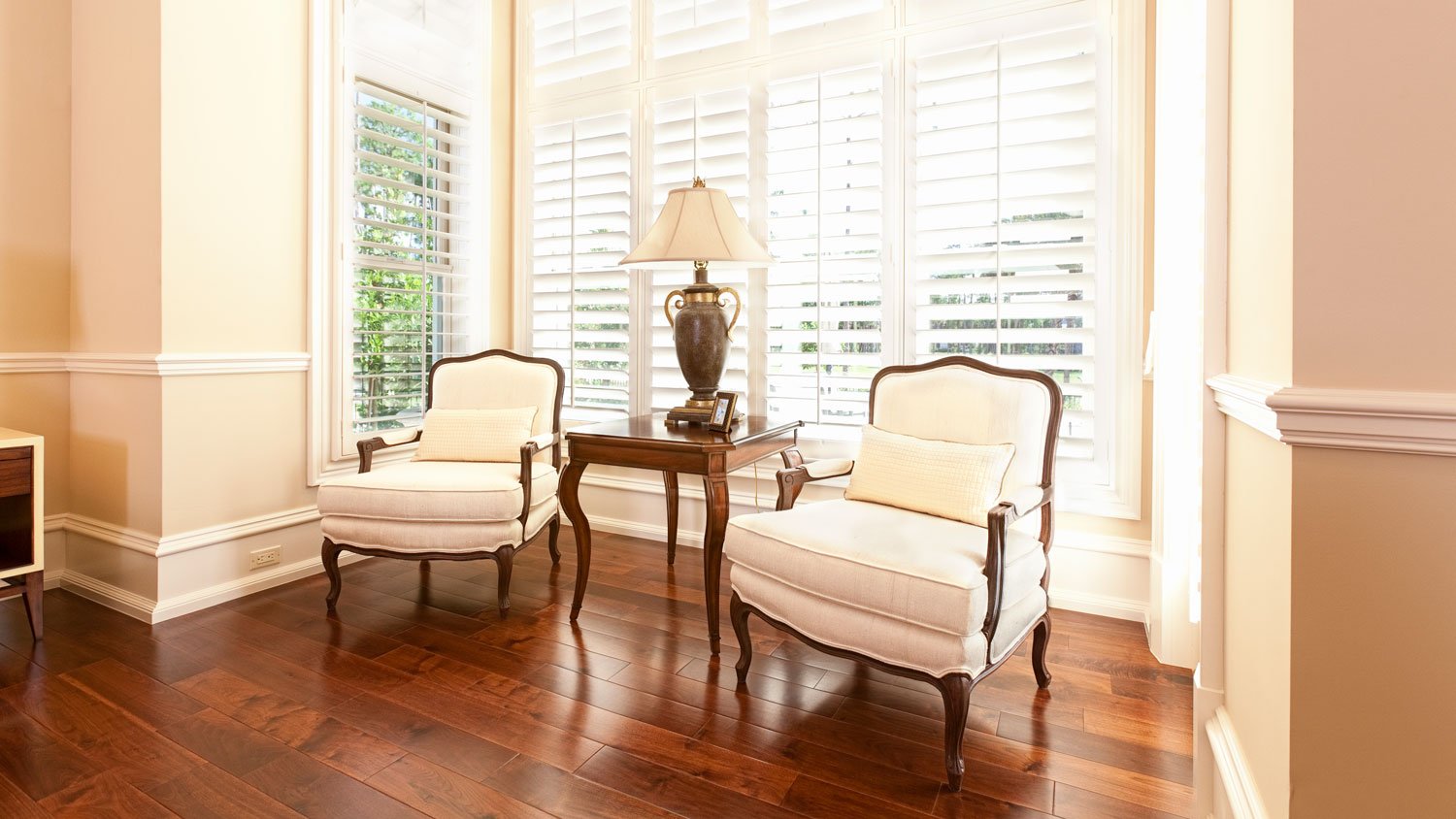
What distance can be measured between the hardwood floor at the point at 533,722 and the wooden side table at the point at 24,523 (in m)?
0.18

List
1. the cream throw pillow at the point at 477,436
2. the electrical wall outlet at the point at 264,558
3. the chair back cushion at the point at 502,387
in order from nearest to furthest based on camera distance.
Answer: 1. the electrical wall outlet at the point at 264,558
2. the cream throw pillow at the point at 477,436
3. the chair back cushion at the point at 502,387

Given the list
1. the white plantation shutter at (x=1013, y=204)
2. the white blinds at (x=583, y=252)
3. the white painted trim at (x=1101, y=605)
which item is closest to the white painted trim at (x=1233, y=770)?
the white painted trim at (x=1101, y=605)

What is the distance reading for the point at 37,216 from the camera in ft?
9.21

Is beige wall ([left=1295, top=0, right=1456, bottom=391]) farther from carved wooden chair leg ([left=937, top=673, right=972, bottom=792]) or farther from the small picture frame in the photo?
the small picture frame

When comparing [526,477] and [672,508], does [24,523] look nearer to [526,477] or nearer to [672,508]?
[526,477]

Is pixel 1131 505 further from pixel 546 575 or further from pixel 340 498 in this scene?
pixel 340 498

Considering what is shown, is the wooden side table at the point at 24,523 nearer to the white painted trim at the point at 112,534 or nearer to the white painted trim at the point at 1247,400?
the white painted trim at the point at 112,534

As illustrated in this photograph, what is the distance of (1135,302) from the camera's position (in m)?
2.55

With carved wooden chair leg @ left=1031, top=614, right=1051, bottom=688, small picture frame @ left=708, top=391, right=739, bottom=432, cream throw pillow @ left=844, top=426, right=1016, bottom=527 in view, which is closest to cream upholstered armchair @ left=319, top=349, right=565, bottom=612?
small picture frame @ left=708, top=391, right=739, bottom=432

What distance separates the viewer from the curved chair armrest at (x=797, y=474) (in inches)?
89.3

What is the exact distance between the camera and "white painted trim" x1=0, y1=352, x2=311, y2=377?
2.59m

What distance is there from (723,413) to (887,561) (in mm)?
957

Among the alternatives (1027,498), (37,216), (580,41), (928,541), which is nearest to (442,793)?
(928,541)

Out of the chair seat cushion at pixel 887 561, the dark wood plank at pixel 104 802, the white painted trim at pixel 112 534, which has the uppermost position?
the chair seat cushion at pixel 887 561
